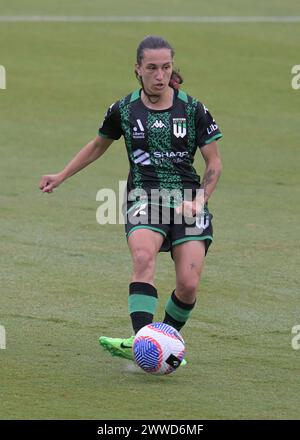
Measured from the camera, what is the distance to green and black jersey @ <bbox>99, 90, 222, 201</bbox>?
812 cm

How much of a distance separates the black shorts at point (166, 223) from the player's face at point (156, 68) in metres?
0.81

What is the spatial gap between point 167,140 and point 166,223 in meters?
0.57

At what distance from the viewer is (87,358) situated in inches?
325

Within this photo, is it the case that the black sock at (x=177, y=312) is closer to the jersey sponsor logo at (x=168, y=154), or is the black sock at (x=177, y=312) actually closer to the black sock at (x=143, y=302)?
the black sock at (x=143, y=302)

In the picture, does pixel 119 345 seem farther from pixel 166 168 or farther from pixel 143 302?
pixel 166 168

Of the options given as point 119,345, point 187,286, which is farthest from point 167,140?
point 119,345

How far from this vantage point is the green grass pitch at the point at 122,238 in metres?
7.43

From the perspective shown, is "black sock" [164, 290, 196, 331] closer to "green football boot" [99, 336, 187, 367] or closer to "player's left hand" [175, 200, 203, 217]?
"green football boot" [99, 336, 187, 367]

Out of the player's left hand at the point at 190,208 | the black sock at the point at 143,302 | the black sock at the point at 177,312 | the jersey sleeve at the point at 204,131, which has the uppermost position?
the jersey sleeve at the point at 204,131

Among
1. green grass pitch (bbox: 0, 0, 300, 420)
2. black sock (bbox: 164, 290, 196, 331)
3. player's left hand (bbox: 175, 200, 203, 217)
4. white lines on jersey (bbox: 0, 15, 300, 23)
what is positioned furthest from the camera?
white lines on jersey (bbox: 0, 15, 300, 23)

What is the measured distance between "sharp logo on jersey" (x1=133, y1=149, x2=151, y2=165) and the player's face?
437 mm

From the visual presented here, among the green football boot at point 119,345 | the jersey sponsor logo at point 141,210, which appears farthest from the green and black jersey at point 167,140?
the green football boot at point 119,345

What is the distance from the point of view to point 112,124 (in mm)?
8383

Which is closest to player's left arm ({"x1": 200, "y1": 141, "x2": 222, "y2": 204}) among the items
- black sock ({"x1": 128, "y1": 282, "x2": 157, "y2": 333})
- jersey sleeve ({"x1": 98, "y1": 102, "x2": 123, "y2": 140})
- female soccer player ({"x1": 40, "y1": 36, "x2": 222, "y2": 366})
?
female soccer player ({"x1": 40, "y1": 36, "x2": 222, "y2": 366})
